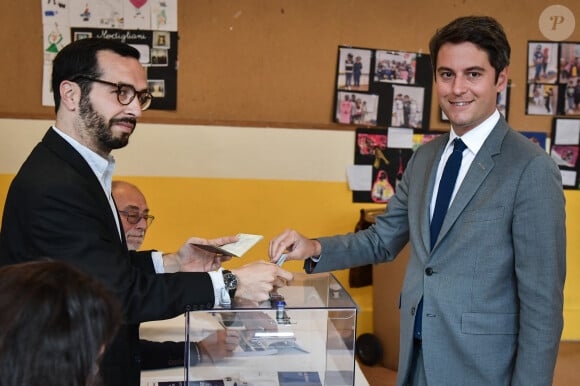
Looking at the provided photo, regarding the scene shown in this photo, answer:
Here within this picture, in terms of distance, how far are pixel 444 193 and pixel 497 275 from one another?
282mm

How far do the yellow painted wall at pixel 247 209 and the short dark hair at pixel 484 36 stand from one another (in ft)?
8.72

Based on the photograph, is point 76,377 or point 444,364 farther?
point 444,364

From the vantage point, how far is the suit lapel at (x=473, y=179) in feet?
5.71

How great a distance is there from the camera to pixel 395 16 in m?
4.41

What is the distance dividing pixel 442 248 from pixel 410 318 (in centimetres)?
23

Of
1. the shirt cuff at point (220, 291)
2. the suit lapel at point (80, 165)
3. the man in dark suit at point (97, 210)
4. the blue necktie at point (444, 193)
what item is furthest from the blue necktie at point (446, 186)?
the suit lapel at point (80, 165)

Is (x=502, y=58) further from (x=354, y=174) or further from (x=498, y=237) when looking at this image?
(x=354, y=174)

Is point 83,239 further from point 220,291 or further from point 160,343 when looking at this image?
point 160,343

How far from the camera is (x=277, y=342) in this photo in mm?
1736

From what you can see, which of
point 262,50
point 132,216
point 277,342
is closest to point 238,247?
point 277,342

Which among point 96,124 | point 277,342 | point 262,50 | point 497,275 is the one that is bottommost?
point 277,342

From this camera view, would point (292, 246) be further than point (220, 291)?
Yes

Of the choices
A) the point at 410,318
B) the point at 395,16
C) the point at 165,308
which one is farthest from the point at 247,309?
the point at 395,16

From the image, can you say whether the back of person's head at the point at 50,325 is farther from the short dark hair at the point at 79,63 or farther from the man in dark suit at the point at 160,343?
the short dark hair at the point at 79,63
